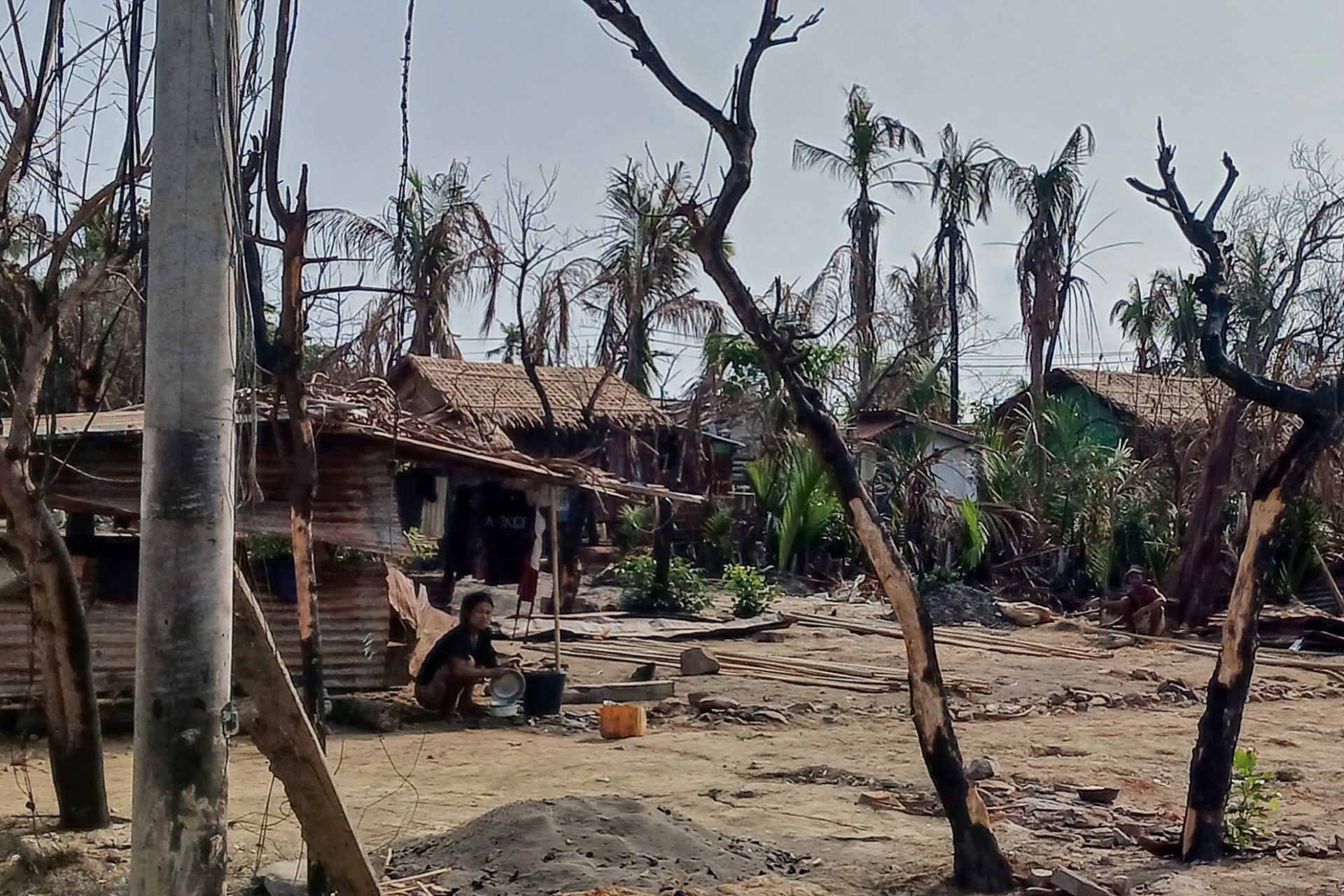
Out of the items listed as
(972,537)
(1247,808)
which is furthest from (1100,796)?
(972,537)

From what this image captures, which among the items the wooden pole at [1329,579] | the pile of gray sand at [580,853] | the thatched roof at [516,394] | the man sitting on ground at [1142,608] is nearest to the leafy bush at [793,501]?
the thatched roof at [516,394]

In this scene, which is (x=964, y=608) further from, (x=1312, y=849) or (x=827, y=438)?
(x=827, y=438)

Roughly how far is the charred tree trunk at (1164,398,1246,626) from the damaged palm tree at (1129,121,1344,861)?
42.6 feet

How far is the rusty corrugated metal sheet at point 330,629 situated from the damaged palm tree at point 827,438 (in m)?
5.80

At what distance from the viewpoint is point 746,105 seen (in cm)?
631

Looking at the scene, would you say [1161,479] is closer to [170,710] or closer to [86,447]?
[86,447]

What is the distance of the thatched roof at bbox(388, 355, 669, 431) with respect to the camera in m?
26.0

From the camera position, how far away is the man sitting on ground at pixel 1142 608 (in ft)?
60.6

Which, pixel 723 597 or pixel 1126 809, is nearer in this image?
pixel 1126 809

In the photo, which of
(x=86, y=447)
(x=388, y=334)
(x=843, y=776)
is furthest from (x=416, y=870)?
(x=388, y=334)

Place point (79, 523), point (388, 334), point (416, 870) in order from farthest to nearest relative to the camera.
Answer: point (388, 334) < point (79, 523) < point (416, 870)

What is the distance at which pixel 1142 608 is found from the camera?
1856 centimetres

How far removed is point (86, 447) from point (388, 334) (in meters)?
3.35

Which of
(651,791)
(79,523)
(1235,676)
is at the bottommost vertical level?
(651,791)
